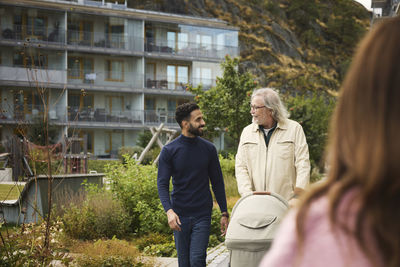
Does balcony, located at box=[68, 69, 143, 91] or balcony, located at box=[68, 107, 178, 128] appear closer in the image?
balcony, located at box=[68, 107, 178, 128]

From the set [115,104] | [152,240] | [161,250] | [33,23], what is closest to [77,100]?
[115,104]

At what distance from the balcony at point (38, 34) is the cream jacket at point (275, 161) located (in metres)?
40.2

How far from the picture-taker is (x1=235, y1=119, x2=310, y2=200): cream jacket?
5.34 meters

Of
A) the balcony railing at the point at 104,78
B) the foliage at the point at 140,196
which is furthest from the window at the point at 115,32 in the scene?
the foliage at the point at 140,196

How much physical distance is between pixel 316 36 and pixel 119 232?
64.1 metres

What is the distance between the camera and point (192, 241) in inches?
221

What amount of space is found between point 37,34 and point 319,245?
4584 centimetres

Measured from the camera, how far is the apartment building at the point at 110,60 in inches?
1724

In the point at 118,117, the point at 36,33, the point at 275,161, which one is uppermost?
the point at 36,33

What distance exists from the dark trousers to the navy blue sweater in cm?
8

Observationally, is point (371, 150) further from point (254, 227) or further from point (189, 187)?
point (189, 187)

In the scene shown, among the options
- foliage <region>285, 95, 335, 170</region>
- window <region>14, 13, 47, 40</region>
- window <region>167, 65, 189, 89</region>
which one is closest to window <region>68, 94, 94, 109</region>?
window <region>14, 13, 47, 40</region>

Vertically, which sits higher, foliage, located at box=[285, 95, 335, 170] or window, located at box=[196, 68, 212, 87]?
window, located at box=[196, 68, 212, 87]

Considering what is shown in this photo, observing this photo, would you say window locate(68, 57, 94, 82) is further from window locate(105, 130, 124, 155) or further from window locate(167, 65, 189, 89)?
window locate(167, 65, 189, 89)
